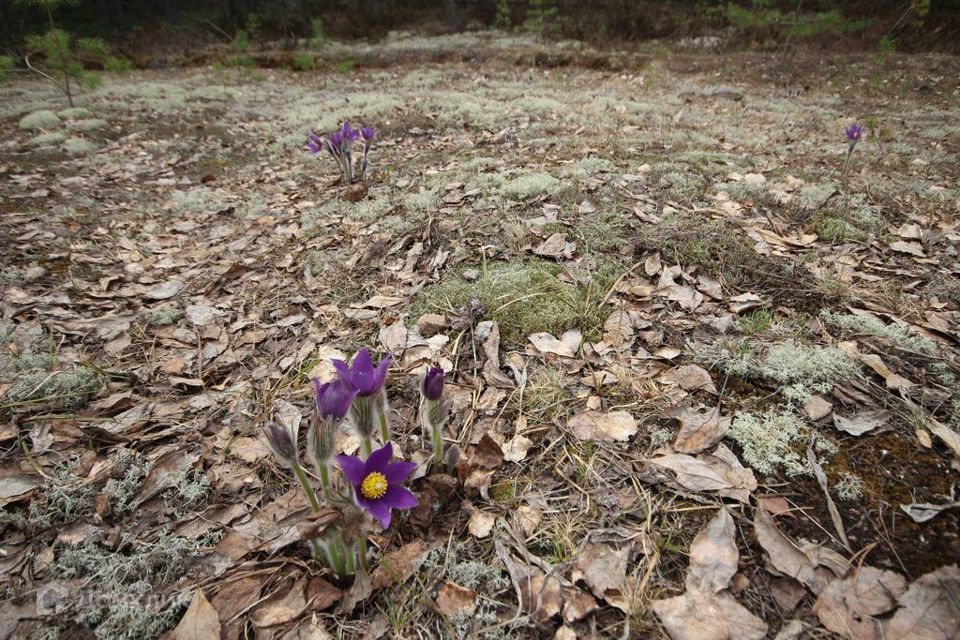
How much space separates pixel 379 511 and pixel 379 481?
0.32 ft

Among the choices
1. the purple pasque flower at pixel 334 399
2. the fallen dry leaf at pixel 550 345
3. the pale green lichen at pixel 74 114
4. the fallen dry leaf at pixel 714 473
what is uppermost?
the purple pasque flower at pixel 334 399

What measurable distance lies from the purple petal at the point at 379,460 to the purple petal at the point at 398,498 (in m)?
0.03

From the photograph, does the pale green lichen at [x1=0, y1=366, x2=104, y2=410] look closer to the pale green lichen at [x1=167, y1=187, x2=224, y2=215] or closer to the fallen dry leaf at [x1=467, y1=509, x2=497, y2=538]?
the fallen dry leaf at [x1=467, y1=509, x2=497, y2=538]

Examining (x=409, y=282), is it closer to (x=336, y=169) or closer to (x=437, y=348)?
(x=437, y=348)

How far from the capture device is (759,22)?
44.9 feet

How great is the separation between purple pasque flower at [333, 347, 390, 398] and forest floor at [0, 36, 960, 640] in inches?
17.2

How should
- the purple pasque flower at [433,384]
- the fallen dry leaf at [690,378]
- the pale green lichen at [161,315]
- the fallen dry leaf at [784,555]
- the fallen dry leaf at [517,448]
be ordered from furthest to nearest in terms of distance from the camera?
the pale green lichen at [161,315]
the fallen dry leaf at [690,378]
the fallen dry leaf at [517,448]
the purple pasque flower at [433,384]
the fallen dry leaf at [784,555]

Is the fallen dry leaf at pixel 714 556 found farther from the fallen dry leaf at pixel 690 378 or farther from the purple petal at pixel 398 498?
the purple petal at pixel 398 498

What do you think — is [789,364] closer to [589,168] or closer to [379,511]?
[379,511]

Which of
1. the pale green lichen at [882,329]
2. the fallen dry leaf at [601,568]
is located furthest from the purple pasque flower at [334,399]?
the pale green lichen at [882,329]

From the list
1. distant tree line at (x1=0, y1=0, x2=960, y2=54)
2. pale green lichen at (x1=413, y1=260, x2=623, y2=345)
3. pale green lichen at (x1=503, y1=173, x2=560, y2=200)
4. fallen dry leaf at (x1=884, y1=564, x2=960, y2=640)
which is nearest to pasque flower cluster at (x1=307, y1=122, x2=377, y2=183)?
pale green lichen at (x1=503, y1=173, x2=560, y2=200)

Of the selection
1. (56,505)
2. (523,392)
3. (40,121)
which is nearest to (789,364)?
(523,392)

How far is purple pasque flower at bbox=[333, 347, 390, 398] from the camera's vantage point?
144 centimetres

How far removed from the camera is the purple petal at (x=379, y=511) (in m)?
1.31
